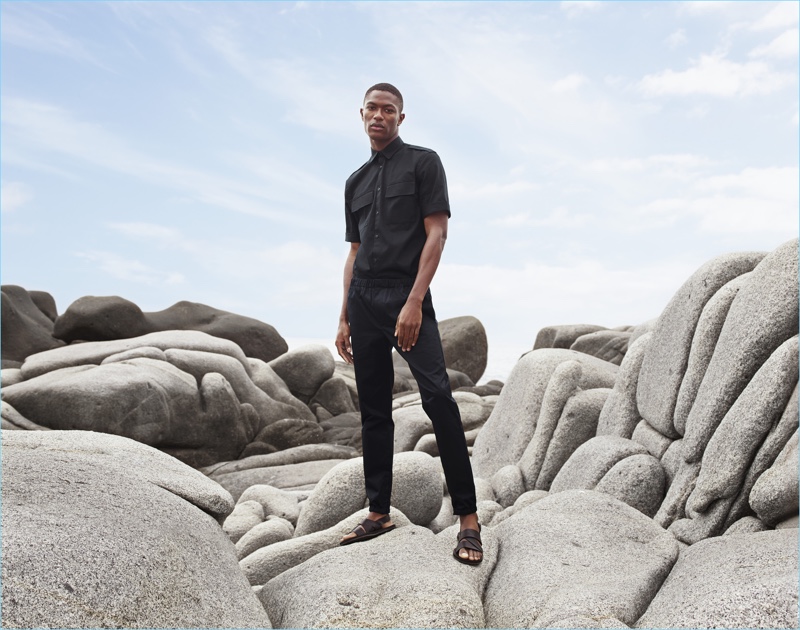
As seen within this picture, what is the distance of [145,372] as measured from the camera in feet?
46.8

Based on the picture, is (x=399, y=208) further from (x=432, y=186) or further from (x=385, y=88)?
(x=385, y=88)

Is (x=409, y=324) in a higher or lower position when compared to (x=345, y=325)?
higher

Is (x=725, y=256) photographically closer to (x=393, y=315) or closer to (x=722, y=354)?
(x=722, y=354)

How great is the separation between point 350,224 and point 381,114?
→ 97cm

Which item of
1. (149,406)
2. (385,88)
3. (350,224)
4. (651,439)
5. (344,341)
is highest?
(385,88)

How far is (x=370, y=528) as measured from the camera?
5922 mm

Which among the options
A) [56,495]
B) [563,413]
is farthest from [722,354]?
[56,495]

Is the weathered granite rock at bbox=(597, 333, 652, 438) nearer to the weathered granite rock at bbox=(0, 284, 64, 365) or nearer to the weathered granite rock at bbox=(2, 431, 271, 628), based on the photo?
the weathered granite rock at bbox=(2, 431, 271, 628)

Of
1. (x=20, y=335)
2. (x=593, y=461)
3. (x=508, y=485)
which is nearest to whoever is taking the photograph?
(x=593, y=461)

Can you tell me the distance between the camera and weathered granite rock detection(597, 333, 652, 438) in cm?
838

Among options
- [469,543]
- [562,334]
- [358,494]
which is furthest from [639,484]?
[562,334]

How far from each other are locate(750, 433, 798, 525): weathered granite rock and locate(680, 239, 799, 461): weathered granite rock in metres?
0.80

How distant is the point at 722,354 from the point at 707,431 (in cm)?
66

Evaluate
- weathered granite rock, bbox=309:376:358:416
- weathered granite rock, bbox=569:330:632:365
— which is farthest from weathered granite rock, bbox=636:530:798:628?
weathered granite rock, bbox=309:376:358:416
